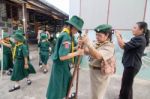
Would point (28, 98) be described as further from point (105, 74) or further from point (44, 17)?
point (44, 17)

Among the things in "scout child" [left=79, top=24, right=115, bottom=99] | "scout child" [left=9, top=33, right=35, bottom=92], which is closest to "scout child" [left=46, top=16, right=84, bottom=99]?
"scout child" [left=79, top=24, right=115, bottom=99]

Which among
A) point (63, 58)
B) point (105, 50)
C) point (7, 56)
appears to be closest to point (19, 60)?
point (7, 56)

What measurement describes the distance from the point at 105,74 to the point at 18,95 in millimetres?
2136

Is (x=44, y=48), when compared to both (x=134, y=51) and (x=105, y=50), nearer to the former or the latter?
(x=134, y=51)

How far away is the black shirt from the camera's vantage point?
2.65 m

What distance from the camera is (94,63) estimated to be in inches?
82.7

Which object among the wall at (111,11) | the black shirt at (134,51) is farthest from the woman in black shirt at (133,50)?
the wall at (111,11)

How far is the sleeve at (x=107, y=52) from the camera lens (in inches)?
76.8

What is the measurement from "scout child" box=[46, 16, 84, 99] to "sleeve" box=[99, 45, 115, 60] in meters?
0.25

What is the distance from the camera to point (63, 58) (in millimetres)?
1989

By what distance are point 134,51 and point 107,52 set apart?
0.95 meters

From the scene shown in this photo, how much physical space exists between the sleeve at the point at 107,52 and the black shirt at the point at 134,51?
767mm

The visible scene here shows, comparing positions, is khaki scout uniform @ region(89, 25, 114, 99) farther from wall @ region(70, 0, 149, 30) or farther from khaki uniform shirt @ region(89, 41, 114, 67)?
wall @ region(70, 0, 149, 30)

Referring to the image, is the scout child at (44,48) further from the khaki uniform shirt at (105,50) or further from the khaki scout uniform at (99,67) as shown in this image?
the khaki uniform shirt at (105,50)
